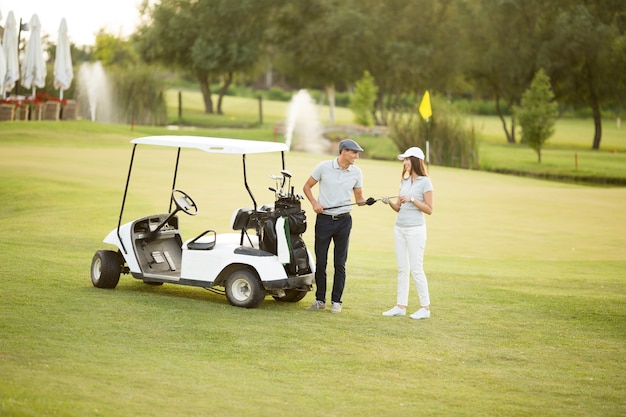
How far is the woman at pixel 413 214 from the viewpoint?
8.80m

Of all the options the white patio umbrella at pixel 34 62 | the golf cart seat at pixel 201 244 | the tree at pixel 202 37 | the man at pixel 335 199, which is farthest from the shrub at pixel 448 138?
the golf cart seat at pixel 201 244

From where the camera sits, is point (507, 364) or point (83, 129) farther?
point (83, 129)

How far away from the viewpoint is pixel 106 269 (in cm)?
974

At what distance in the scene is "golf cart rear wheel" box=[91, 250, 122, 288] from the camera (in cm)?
975

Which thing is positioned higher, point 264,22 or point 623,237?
point 264,22

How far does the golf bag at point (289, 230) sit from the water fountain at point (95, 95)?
3353 cm

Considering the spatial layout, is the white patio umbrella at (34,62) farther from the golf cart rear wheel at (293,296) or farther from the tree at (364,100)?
the golf cart rear wheel at (293,296)

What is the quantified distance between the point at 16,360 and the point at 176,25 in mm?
51067

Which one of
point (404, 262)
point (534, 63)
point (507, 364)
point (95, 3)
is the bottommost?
point (507, 364)

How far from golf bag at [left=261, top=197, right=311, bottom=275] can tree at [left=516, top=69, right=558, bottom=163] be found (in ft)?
100

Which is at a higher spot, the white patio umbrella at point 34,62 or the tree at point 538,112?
the white patio umbrella at point 34,62

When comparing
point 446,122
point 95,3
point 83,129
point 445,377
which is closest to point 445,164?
point 446,122

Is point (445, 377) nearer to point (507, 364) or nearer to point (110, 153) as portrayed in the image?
point (507, 364)

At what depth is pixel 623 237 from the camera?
17031 mm
